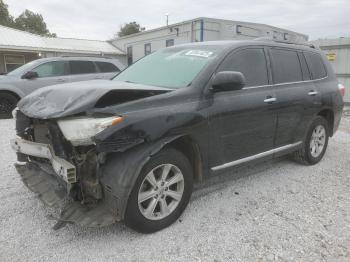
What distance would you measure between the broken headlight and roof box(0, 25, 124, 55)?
59.8 ft

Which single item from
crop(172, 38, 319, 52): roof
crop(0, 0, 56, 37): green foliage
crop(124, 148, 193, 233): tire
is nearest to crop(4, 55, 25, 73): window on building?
crop(172, 38, 319, 52): roof

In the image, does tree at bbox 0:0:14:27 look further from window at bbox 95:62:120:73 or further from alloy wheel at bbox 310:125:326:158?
alloy wheel at bbox 310:125:326:158

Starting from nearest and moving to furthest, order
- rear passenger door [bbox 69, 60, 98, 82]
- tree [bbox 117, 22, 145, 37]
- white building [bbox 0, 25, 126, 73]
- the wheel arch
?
the wheel arch
rear passenger door [bbox 69, 60, 98, 82]
white building [bbox 0, 25, 126, 73]
tree [bbox 117, 22, 145, 37]

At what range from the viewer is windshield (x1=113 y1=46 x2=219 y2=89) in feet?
10.6

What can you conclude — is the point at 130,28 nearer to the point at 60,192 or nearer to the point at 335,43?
the point at 335,43

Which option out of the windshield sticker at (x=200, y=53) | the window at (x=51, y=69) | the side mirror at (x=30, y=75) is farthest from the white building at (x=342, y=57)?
the side mirror at (x=30, y=75)

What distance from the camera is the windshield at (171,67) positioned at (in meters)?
3.24

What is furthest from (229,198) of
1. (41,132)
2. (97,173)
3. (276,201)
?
(41,132)

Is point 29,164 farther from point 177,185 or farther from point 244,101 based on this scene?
point 244,101

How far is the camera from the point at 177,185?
297 centimetres

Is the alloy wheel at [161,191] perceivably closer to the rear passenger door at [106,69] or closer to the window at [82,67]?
the rear passenger door at [106,69]

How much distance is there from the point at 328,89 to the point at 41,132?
14.2 ft

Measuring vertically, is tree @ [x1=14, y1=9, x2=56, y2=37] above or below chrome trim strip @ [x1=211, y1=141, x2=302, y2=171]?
above

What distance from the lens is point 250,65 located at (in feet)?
12.1
